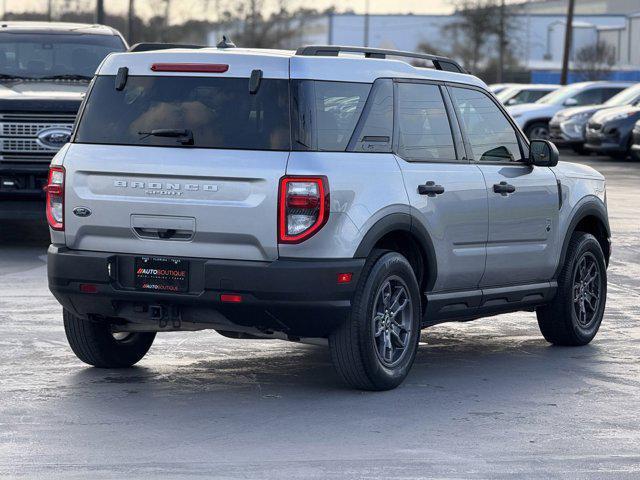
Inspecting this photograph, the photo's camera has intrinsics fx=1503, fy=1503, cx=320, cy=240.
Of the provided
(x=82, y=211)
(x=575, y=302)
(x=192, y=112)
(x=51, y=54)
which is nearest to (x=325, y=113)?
(x=192, y=112)

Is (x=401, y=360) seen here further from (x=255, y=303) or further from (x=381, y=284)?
(x=255, y=303)

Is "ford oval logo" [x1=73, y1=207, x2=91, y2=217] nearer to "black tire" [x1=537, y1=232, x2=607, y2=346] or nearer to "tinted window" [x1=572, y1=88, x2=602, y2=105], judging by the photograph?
"black tire" [x1=537, y1=232, x2=607, y2=346]

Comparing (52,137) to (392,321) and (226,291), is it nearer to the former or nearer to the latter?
(392,321)

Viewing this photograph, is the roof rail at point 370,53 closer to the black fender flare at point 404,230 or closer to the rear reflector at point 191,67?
the rear reflector at point 191,67

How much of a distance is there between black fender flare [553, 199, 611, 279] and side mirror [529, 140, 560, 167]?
579 millimetres

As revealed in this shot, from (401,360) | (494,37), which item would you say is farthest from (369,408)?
(494,37)

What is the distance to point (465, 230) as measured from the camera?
8539 millimetres

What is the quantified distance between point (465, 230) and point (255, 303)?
1.62 m

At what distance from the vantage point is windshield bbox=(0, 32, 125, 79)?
15.9 metres

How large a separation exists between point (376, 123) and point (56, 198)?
175 centimetres

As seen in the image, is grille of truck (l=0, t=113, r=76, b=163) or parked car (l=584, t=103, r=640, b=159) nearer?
grille of truck (l=0, t=113, r=76, b=163)

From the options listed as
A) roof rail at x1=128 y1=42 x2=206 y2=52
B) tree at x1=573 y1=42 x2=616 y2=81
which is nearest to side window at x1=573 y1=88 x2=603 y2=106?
roof rail at x1=128 y1=42 x2=206 y2=52

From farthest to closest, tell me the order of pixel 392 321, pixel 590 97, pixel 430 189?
pixel 590 97 < pixel 430 189 < pixel 392 321

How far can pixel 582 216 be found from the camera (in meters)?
9.74
